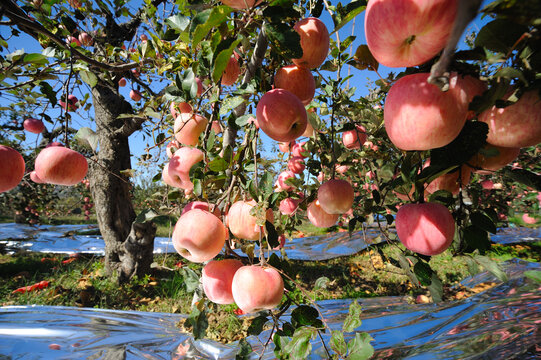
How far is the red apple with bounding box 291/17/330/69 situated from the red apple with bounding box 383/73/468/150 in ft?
0.96

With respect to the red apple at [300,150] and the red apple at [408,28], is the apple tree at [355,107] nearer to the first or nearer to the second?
the red apple at [408,28]

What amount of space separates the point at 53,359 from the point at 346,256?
431 cm

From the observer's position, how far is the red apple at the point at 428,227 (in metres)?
0.60

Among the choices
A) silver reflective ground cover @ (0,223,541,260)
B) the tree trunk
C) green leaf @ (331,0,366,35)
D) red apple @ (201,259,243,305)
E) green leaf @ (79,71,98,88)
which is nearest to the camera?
green leaf @ (331,0,366,35)

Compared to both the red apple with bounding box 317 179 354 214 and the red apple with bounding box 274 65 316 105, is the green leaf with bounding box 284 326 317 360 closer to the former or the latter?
the red apple with bounding box 317 179 354 214

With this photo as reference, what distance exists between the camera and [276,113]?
0.65 m

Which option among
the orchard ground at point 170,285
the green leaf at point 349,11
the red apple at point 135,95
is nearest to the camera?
the green leaf at point 349,11

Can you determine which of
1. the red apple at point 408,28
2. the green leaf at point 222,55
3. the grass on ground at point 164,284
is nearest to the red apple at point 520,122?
the red apple at point 408,28

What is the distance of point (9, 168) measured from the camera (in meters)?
0.94

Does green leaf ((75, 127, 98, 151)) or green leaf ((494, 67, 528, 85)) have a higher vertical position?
green leaf ((75, 127, 98, 151))

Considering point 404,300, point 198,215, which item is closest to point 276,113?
point 198,215

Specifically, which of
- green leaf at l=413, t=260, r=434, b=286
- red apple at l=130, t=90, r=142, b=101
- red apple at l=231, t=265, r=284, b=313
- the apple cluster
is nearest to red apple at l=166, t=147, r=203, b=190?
the apple cluster

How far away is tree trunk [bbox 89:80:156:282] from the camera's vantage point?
3055 millimetres

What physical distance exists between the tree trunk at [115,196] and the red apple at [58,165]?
6.79 ft
